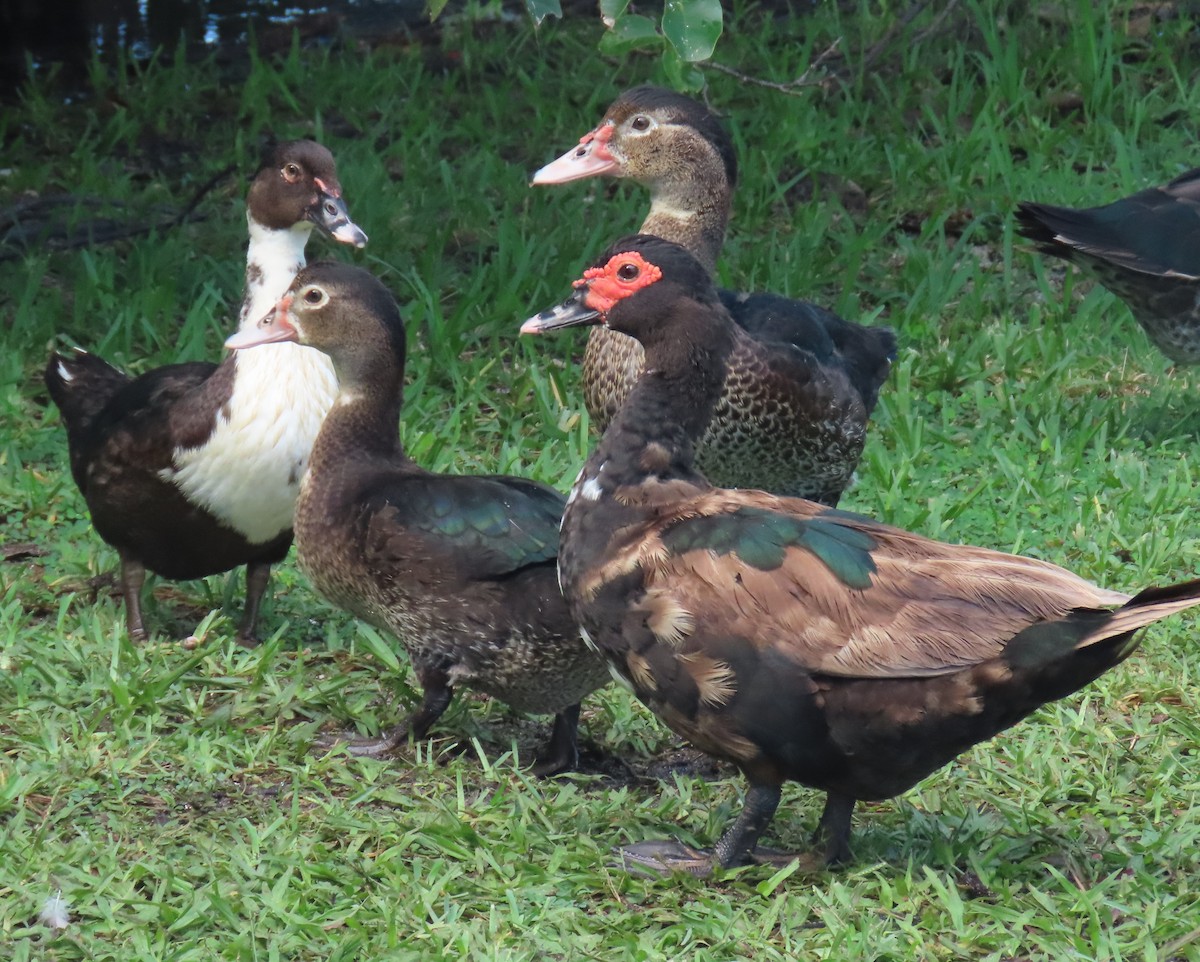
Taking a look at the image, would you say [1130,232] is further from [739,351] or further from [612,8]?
[612,8]

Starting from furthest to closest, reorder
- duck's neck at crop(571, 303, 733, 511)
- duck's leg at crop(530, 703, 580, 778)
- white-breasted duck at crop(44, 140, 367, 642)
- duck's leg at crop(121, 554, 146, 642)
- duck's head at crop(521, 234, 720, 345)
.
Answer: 1. duck's leg at crop(121, 554, 146, 642)
2. white-breasted duck at crop(44, 140, 367, 642)
3. duck's leg at crop(530, 703, 580, 778)
4. duck's head at crop(521, 234, 720, 345)
5. duck's neck at crop(571, 303, 733, 511)

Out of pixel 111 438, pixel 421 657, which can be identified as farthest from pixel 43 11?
pixel 421 657

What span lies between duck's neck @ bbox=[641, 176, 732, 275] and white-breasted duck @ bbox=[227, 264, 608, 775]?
1686 millimetres

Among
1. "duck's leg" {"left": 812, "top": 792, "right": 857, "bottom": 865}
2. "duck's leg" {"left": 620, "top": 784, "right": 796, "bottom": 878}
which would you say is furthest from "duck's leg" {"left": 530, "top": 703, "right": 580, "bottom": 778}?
"duck's leg" {"left": 812, "top": 792, "right": 857, "bottom": 865}

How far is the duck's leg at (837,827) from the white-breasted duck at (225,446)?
1857 millimetres

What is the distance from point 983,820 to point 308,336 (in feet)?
7.15

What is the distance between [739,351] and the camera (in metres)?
5.04

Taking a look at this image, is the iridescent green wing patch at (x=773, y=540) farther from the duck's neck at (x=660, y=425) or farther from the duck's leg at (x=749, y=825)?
the duck's leg at (x=749, y=825)

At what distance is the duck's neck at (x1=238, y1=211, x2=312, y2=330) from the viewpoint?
199 inches

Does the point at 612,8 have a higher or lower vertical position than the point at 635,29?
higher

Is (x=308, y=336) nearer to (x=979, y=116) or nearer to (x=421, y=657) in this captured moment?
(x=421, y=657)

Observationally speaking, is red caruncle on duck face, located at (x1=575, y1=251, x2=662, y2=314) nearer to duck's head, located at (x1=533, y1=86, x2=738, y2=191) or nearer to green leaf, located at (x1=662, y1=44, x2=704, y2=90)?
green leaf, located at (x1=662, y1=44, x2=704, y2=90)

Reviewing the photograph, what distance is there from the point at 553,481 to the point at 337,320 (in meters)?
1.34

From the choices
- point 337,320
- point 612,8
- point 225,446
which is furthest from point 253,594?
point 612,8
